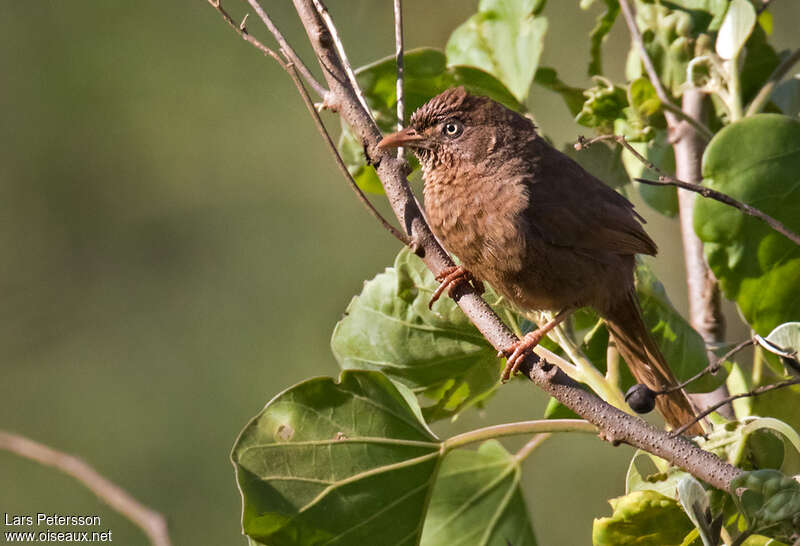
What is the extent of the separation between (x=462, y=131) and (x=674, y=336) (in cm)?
116

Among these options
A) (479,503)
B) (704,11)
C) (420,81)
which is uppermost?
(420,81)

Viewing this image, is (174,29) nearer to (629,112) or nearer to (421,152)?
(421,152)

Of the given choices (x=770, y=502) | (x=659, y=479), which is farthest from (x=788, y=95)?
(x=770, y=502)

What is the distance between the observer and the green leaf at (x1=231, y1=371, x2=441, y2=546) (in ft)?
7.57

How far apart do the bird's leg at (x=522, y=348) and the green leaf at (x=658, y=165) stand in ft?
1.61

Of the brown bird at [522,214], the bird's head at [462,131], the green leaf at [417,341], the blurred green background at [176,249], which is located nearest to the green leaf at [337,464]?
the green leaf at [417,341]

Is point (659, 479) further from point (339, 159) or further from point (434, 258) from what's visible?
point (339, 159)

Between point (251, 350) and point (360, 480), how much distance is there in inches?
228

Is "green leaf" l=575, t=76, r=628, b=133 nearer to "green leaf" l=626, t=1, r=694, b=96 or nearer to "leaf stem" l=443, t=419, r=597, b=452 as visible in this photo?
"green leaf" l=626, t=1, r=694, b=96

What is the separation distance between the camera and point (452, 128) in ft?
11.1

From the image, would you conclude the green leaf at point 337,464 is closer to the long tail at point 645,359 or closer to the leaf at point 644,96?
the long tail at point 645,359

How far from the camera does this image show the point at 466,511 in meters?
2.70

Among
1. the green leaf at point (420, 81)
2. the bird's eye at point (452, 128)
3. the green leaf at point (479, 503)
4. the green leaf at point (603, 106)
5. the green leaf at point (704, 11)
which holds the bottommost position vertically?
the green leaf at point (479, 503)

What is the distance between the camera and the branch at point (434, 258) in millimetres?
2002
